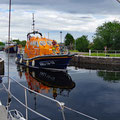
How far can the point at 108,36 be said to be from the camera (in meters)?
45.8

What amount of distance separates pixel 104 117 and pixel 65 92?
470cm

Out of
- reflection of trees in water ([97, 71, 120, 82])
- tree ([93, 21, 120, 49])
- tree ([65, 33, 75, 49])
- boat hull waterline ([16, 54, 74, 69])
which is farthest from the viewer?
tree ([65, 33, 75, 49])

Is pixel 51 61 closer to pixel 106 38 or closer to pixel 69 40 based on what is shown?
pixel 106 38

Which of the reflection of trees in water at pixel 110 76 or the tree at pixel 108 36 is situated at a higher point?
the tree at pixel 108 36

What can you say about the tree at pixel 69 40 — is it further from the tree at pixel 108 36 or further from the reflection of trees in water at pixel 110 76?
the reflection of trees in water at pixel 110 76

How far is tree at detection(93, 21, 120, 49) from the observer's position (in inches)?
1703

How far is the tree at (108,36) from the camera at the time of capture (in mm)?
43250

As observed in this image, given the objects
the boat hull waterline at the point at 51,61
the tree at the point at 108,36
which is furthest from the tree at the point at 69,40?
the boat hull waterline at the point at 51,61

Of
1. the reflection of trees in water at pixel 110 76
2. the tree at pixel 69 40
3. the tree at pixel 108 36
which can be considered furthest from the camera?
the tree at pixel 69 40

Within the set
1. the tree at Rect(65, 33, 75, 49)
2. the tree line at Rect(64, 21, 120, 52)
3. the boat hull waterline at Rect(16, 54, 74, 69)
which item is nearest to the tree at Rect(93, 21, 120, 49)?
the tree line at Rect(64, 21, 120, 52)

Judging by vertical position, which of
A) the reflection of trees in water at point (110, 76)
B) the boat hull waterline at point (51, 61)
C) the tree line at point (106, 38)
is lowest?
the reflection of trees in water at point (110, 76)

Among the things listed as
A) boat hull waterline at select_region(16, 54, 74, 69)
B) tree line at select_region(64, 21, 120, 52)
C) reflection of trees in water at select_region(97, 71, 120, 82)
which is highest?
tree line at select_region(64, 21, 120, 52)

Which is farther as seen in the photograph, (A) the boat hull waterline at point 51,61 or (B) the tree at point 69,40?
(B) the tree at point 69,40

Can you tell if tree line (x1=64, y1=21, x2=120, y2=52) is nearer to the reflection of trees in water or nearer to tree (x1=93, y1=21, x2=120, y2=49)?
tree (x1=93, y1=21, x2=120, y2=49)
